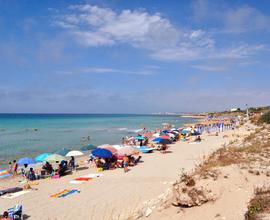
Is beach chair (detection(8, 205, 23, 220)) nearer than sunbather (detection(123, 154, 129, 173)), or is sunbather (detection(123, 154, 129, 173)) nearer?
beach chair (detection(8, 205, 23, 220))

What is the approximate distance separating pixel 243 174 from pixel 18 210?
22.6 feet

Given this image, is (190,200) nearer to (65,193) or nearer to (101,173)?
(65,193)

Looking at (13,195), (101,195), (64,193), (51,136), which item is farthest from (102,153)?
(51,136)

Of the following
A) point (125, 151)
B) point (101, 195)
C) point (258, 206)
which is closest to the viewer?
point (258, 206)

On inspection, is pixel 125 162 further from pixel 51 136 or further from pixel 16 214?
pixel 51 136

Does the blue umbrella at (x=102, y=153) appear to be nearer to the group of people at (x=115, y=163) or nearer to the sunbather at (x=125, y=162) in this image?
the group of people at (x=115, y=163)

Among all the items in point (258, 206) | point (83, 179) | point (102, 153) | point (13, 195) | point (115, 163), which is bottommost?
point (13, 195)

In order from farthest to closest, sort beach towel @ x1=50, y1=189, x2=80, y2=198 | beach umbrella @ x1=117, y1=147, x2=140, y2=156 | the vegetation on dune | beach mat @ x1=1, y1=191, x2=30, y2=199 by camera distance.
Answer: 1. beach umbrella @ x1=117, y1=147, x2=140, y2=156
2. beach mat @ x1=1, y1=191, x2=30, y2=199
3. beach towel @ x1=50, y1=189, x2=80, y2=198
4. the vegetation on dune

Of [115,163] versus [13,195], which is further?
Answer: [115,163]

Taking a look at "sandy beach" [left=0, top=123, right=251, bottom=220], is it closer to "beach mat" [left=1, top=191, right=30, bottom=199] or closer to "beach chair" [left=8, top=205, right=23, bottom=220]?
"beach mat" [left=1, top=191, right=30, bottom=199]

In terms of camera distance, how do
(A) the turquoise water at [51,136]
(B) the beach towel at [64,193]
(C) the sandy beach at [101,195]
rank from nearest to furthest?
(C) the sandy beach at [101,195]
(B) the beach towel at [64,193]
(A) the turquoise water at [51,136]

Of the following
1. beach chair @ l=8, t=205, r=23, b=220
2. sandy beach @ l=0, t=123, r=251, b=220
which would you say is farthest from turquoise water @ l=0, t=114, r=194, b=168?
beach chair @ l=8, t=205, r=23, b=220

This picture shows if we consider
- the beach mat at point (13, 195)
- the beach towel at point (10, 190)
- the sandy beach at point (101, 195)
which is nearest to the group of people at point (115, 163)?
the sandy beach at point (101, 195)

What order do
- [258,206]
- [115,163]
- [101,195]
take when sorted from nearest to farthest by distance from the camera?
[258,206]
[101,195]
[115,163]
